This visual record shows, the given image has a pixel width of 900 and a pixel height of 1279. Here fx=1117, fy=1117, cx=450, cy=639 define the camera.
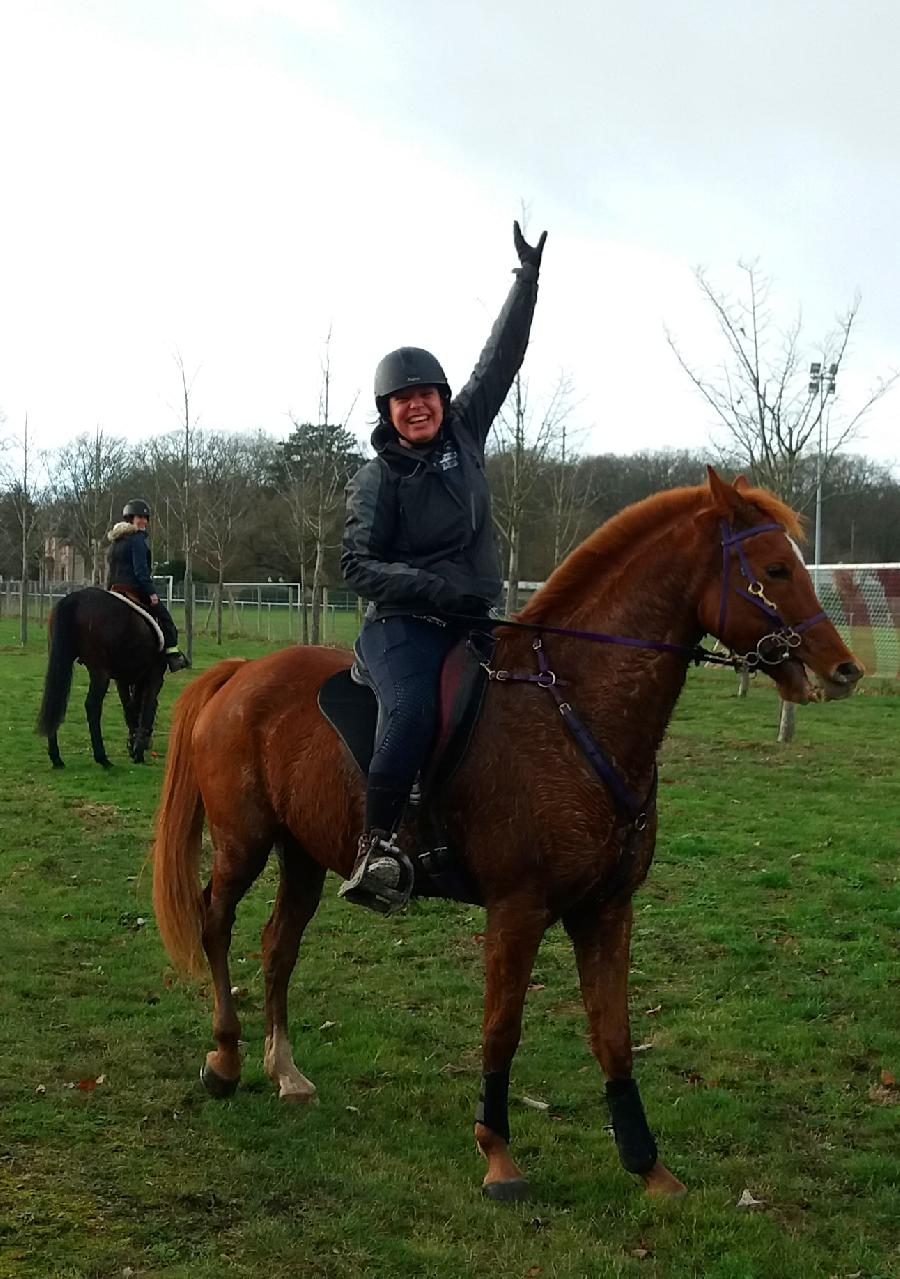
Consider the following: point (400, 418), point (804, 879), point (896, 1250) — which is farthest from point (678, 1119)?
point (804, 879)

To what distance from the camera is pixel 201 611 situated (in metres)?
49.5

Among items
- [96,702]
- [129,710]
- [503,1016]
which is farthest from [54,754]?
[503,1016]

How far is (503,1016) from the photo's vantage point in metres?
4.27

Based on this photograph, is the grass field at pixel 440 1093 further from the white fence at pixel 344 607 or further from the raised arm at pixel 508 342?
the white fence at pixel 344 607

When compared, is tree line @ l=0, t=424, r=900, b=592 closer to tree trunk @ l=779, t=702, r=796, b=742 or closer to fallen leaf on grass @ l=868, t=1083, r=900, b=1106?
tree trunk @ l=779, t=702, r=796, b=742

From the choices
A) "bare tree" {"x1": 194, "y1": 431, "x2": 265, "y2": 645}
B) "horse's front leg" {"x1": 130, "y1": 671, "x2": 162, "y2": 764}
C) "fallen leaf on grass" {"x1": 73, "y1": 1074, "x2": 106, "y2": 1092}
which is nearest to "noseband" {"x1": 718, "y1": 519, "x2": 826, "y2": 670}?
"fallen leaf on grass" {"x1": 73, "y1": 1074, "x2": 106, "y2": 1092}

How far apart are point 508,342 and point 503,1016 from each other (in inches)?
113

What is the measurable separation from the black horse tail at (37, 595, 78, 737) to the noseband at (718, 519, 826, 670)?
32.8ft

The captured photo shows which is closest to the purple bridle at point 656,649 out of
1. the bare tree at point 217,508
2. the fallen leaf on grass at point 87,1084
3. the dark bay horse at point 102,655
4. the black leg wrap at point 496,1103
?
the black leg wrap at point 496,1103

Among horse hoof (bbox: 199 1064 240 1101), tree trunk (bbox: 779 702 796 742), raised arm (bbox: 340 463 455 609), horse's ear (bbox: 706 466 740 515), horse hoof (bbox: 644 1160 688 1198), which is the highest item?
horse's ear (bbox: 706 466 740 515)

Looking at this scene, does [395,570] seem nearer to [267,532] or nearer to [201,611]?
[201,611]

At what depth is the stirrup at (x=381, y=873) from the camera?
4270mm

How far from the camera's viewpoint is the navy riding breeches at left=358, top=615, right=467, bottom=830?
427 cm

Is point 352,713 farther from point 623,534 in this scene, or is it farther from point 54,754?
point 54,754
